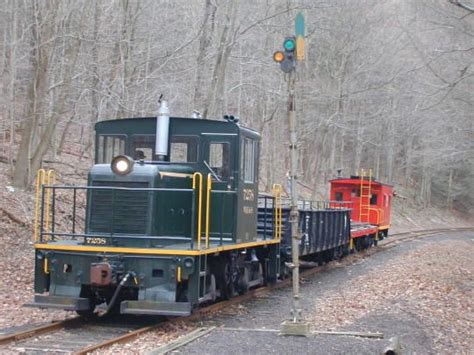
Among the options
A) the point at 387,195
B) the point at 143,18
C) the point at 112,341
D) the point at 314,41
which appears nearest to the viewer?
the point at 112,341

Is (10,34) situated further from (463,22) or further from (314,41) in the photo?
(314,41)

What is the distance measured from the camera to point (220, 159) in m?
11.9

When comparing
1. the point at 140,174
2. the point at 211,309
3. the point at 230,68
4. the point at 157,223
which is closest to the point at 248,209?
Answer: the point at 211,309

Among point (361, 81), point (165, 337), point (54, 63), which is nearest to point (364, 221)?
point (361, 81)

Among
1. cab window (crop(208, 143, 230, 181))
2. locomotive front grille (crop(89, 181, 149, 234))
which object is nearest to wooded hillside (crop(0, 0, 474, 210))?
cab window (crop(208, 143, 230, 181))

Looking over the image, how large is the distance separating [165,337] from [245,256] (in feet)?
12.7

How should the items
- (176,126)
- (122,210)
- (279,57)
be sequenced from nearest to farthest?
(279,57) → (122,210) → (176,126)

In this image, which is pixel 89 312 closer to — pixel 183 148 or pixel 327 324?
pixel 183 148

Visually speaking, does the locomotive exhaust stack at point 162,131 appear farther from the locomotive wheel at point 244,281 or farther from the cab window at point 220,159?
the locomotive wheel at point 244,281

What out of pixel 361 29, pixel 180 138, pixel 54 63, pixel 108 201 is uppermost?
pixel 361 29

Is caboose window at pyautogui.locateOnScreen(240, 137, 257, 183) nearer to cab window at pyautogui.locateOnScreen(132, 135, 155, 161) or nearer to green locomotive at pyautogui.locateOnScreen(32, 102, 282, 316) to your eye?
green locomotive at pyautogui.locateOnScreen(32, 102, 282, 316)

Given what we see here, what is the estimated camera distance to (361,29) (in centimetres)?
3338

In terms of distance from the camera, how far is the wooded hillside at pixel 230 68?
19.0 meters

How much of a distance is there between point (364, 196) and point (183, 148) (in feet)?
63.0
